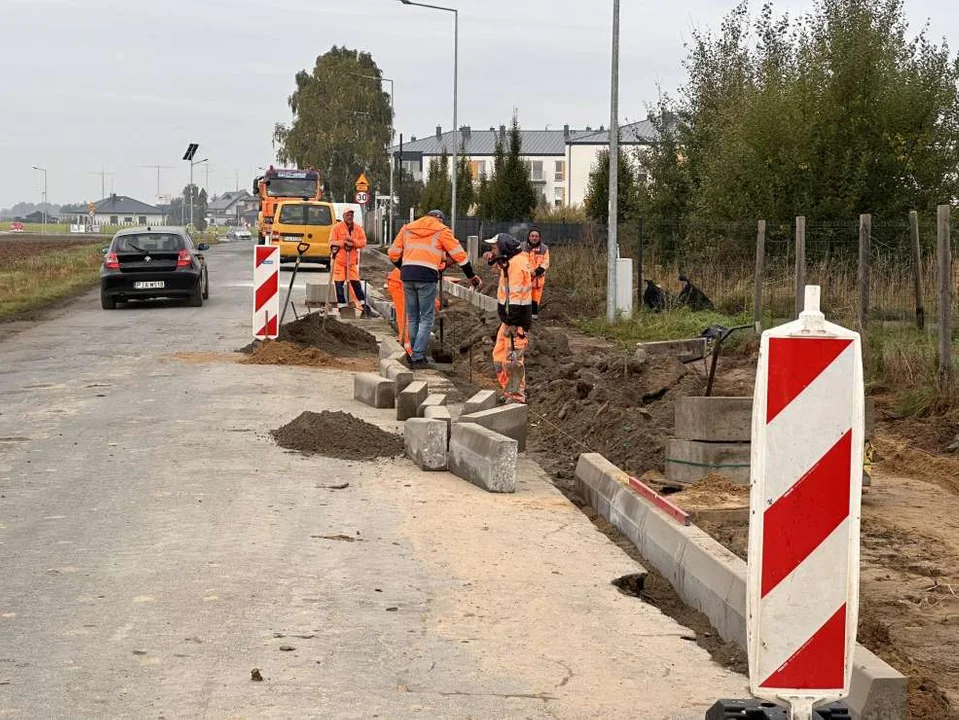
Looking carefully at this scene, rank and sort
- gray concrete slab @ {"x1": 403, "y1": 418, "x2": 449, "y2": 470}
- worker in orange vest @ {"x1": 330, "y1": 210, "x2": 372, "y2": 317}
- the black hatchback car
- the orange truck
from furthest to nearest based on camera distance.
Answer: the orange truck, the black hatchback car, worker in orange vest @ {"x1": 330, "y1": 210, "x2": 372, "y2": 317}, gray concrete slab @ {"x1": 403, "y1": 418, "x2": 449, "y2": 470}

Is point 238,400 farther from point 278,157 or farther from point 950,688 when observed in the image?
point 278,157

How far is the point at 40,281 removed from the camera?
116ft

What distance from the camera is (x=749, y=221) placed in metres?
26.0

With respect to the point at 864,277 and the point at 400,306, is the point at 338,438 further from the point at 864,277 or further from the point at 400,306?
the point at 400,306

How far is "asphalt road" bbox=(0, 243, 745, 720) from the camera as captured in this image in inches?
219

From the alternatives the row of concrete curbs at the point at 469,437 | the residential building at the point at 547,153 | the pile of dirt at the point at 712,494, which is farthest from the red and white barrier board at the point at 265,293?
the residential building at the point at 547,153

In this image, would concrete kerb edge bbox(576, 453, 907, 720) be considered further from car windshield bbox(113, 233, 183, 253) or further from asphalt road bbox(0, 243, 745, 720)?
car windshield bbox(113, 233, 183, 253)

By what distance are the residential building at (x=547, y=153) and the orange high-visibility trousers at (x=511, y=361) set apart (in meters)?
105

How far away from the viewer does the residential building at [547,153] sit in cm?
12769

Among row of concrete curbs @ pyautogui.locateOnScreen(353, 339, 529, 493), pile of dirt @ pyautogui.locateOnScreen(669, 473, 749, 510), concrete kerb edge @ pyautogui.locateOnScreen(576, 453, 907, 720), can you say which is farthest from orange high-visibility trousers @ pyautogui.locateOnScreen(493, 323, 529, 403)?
pile of dirt @ pyautogui.locateOnScreen(669, 473, 749, 510)

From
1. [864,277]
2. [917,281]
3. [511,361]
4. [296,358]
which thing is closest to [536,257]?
[296,358]

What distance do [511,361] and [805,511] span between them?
1079cm

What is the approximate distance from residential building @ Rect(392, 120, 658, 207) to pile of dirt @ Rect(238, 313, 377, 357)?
100 metres

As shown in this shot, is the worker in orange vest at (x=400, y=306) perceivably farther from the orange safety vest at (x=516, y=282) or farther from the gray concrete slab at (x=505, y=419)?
the gray concrete slab at (x=505, y=419)
